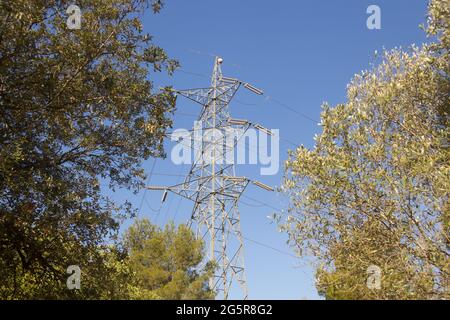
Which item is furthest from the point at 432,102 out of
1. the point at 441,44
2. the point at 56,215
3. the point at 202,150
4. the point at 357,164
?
the point at 202,150

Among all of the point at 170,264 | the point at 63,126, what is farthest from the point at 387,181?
the point at 170,264

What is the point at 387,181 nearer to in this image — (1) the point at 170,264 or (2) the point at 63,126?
(2) the point at 63,126

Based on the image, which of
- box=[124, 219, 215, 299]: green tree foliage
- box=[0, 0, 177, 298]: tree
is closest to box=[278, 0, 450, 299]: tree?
box=[0, 0, 177, 298]: tree

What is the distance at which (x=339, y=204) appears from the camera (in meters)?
17.9

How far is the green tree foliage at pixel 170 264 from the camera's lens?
129 ft

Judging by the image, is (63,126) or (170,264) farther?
(170,264)

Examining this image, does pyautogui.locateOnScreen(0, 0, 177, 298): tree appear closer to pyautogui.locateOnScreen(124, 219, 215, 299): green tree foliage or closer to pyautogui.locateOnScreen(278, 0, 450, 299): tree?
pyautogui.locateOnScreen(278, 0, 450, 299): tree

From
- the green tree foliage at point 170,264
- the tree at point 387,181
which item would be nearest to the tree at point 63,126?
the tree at point 387,181

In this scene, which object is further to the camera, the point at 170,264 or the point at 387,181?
the point at 170,264

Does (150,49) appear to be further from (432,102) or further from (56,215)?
(432,102)

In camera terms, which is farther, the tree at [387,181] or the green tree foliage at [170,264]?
the green tree foliage at [170,264]

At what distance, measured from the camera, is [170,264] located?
43.6m

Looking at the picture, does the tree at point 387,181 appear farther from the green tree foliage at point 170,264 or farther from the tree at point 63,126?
the green tree foliage at point 170,264
